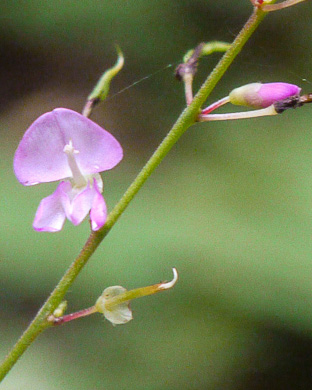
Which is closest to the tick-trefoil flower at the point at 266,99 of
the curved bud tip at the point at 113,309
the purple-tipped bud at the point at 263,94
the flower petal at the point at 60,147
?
the purple-tipped bud at the point at 263,94

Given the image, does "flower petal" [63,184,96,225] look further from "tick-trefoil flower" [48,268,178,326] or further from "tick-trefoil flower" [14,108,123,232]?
"tick-trefoil flower" [48,268,178,326]

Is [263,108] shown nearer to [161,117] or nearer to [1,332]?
[1,332]

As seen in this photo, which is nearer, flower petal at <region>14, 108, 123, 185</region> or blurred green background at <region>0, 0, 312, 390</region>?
flower petal at <region>14, 108, 123, 185</region>

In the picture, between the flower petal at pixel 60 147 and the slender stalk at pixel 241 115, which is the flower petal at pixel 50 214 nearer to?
the flower petal at pixel 60 147

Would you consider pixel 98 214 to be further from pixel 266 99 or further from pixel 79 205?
pixel 266 99

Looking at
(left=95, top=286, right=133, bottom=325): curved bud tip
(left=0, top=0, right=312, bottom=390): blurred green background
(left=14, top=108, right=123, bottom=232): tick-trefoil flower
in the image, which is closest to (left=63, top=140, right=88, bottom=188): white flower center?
(left=14, top=108, right=123, bottom=232): tick-trefoil flower

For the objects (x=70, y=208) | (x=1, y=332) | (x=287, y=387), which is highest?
(x=70, y=208)

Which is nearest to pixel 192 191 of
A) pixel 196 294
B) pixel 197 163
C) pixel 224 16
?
pixel 197 163
